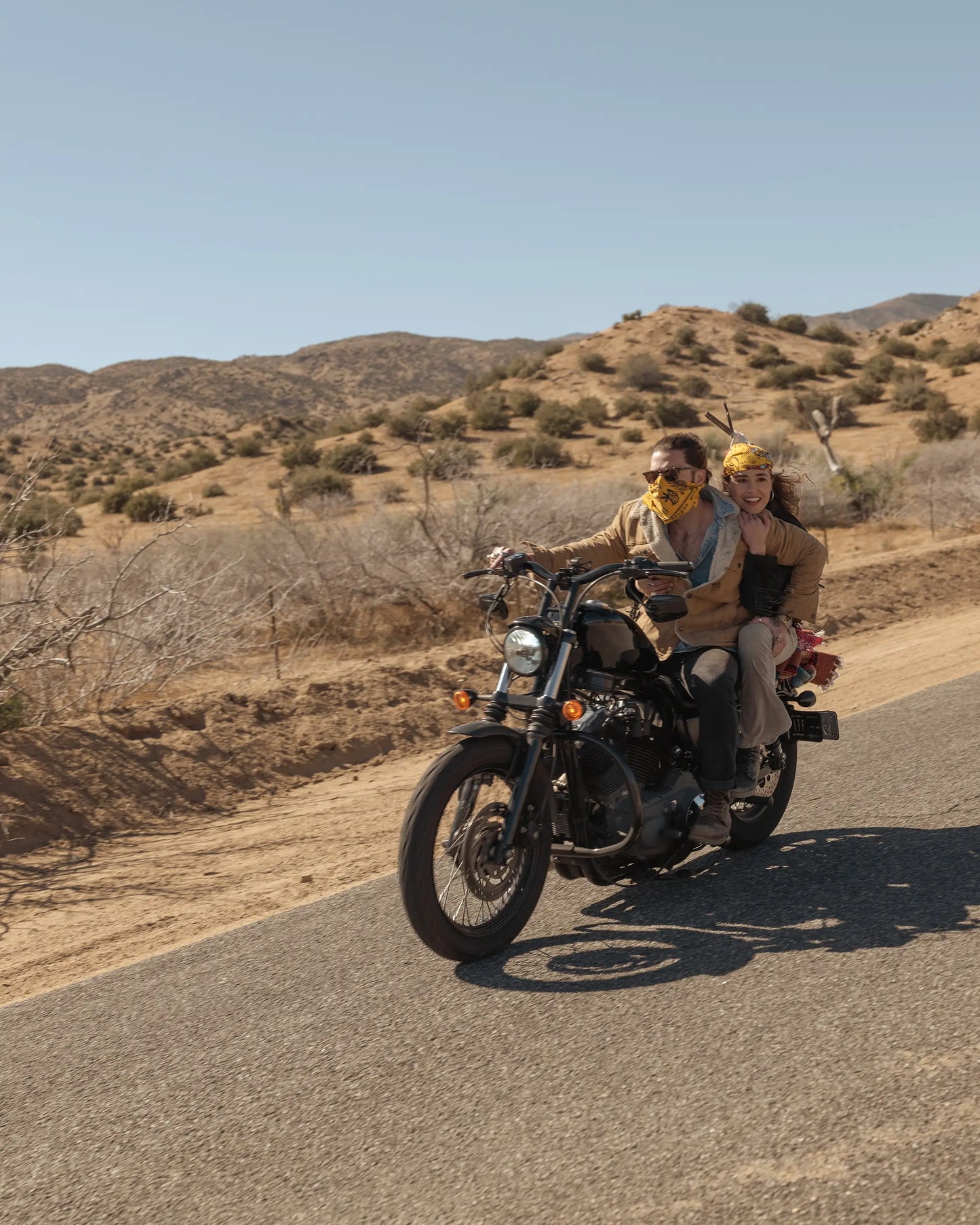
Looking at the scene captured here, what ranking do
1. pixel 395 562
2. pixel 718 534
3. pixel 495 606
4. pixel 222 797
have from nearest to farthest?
pixel 495 606 < pixel 718 534 < pixel 222 797 < pixel 395 562

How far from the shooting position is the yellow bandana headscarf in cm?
519

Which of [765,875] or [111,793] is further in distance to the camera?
[111,793]

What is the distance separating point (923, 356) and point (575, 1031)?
61.8 meters

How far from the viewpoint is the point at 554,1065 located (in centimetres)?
360

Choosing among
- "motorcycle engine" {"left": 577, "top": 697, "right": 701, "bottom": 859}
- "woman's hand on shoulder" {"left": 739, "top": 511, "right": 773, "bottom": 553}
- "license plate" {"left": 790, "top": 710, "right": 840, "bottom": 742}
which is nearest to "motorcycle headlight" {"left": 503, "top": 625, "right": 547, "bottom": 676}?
"motorcycle engine" {"left": 577, "top": 697, "right": 701, "bottom": 859}

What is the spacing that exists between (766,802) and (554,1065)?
241 cm

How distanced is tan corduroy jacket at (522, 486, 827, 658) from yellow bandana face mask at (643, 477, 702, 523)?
79mm

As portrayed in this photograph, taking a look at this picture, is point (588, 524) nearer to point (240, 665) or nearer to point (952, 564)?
point (952, 564)

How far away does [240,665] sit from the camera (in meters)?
12.0

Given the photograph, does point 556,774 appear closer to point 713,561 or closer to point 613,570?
point 613,570

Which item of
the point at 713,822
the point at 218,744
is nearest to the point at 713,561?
the point at 713,822

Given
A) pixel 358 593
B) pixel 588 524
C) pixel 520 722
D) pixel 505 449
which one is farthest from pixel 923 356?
pixel 520 722

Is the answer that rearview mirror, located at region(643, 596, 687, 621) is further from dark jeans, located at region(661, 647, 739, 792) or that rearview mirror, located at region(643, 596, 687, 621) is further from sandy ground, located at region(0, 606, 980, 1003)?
sandy ground, located at region(0, 606, 980, 1003)

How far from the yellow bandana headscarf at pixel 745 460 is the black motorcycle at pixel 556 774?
83cm
